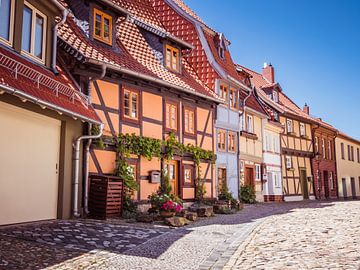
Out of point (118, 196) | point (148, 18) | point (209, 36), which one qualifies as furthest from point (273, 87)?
point (118, 196)

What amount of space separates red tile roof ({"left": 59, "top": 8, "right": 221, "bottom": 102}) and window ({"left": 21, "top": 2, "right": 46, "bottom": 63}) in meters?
1.42

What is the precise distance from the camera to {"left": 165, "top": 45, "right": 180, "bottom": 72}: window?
17391mm

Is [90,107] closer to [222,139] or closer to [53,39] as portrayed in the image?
[53,39]

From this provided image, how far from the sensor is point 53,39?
11.0 meters

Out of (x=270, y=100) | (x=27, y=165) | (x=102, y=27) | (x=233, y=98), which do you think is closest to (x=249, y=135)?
(x=233, y=98)

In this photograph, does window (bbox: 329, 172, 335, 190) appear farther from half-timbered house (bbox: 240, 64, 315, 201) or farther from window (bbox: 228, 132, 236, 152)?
window (bbox: 228, 132, 236, 152)

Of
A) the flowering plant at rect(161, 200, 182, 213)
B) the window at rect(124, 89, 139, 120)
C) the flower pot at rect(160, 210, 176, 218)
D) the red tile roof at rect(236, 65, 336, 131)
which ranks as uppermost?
the red tile roof at rect(236, 65, 336, 131)

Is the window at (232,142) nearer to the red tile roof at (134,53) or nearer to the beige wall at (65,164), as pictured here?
the red tile roof at (134,53)

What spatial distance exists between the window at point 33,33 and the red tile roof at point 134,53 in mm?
1423

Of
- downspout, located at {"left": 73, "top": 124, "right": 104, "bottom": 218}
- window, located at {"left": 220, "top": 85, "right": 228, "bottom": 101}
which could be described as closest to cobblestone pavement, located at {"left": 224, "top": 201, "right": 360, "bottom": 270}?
downspout, located at {"left": 73, "top": 124, "right": 104, "bottom": 218}

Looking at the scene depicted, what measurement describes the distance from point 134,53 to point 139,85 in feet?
5.43

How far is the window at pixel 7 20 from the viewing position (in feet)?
29.4

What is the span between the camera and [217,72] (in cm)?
1991

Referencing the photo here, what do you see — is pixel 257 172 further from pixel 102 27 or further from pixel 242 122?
pixel 102 27
